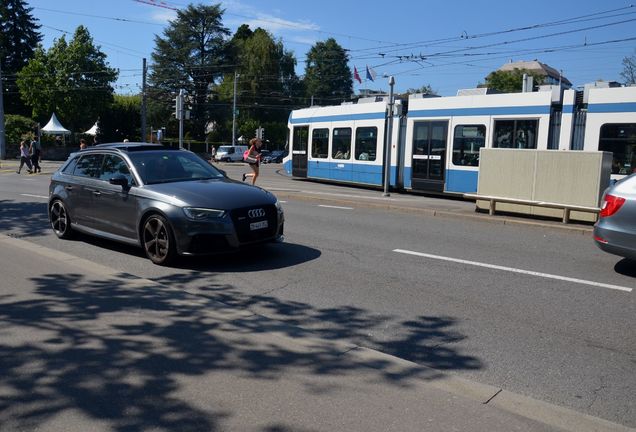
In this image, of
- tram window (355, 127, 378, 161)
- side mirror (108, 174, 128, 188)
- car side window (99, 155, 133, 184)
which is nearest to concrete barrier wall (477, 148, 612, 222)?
tram window (355, 127, 378, 161)

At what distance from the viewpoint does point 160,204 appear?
756 cm

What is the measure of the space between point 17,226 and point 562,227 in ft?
33.9

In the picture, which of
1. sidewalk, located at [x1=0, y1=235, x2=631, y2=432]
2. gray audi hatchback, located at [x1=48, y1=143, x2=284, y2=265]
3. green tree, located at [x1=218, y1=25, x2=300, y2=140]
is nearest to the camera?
sidewalk, located at [x1=0, y1=235, x2=631, y2=432]

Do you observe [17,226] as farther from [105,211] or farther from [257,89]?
[257,89]

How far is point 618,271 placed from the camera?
7828 millimetres

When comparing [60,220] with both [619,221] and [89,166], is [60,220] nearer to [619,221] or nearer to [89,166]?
[89,166]

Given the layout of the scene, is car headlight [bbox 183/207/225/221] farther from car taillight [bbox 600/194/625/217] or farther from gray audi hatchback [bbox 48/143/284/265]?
car taillight [bbox 600/194/625/217]

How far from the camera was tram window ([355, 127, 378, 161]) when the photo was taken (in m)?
21.8

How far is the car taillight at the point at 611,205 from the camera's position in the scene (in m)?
7.29

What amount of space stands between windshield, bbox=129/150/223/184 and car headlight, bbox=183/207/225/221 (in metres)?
1.04

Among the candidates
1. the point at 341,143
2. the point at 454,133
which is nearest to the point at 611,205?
the point at 454,133

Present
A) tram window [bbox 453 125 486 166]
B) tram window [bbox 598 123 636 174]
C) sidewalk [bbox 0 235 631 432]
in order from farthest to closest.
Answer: tram window [bbox 453 125 486 166], tram window [bbox 598 123 636 174], sidewalk [bbox 0 235 631 432]

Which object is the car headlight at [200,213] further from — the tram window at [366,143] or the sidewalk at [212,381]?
the tram window at [366,143]

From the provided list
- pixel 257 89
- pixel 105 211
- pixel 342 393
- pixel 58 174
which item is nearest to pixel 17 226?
pixel 58 174
